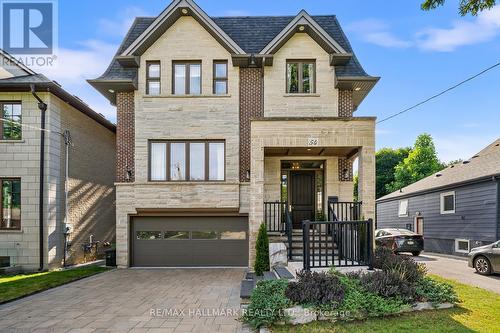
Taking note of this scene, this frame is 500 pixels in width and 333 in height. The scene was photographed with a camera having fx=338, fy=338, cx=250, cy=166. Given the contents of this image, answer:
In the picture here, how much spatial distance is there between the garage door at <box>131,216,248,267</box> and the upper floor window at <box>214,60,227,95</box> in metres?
4.62

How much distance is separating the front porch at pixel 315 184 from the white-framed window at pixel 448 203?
7.96m

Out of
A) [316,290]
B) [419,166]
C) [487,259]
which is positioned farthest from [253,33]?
[419,166]

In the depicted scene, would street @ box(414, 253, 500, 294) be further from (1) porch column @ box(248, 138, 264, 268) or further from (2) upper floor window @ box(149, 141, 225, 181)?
(2) upper floor window @ box(149, 141, 225, 181)

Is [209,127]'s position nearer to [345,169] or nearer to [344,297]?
[345,169]

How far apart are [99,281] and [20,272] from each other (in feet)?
12.3

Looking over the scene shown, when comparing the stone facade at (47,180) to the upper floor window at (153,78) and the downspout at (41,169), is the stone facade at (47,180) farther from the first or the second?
the upper floor window at (153,78)

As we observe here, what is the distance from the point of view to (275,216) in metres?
11.8

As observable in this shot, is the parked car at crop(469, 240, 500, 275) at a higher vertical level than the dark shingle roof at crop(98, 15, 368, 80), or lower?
lower

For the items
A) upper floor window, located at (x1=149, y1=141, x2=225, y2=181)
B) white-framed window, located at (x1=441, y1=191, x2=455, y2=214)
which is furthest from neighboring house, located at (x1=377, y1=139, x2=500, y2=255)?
upper floor window, located at (x1=149, y1=141, x2=225, y2=181)

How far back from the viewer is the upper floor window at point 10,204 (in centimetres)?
1160

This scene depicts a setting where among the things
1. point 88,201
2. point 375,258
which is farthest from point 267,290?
point 88,201

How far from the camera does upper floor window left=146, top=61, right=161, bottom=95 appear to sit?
1227cm

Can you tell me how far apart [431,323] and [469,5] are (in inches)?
209

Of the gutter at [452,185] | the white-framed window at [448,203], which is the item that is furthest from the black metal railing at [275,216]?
the white-framed window at [448,203]
